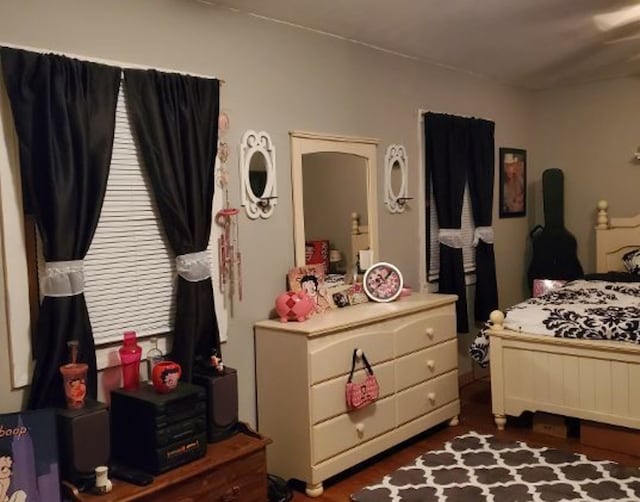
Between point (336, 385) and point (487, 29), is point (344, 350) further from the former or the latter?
point (487, 29)

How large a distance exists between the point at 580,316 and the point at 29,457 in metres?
2.99

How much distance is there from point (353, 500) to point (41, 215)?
1893 mm

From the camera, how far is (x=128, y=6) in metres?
2.78

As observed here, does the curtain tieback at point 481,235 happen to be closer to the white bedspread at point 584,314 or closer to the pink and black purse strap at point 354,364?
the white bedspread at point 584,314

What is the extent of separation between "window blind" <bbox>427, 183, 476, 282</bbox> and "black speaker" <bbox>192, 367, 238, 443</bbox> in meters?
2.15

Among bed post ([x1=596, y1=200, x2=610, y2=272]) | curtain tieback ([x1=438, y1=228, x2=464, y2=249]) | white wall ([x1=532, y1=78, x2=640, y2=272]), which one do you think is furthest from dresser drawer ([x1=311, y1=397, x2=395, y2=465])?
white wall ([x1=532, y1=78, x2=640, y2=272])

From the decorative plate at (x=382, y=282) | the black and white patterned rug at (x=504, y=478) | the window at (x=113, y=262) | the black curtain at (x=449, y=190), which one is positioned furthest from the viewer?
the black curtain at (x=449, y=190)

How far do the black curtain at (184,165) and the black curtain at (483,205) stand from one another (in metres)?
2.49

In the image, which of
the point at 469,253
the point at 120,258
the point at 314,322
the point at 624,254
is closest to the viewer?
the point at 120,258

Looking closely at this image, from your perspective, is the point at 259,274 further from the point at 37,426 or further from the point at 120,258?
the point at 37,426

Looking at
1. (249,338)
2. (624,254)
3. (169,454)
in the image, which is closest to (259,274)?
(249,338)

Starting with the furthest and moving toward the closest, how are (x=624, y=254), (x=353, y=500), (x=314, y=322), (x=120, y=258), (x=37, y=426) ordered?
(x=624, y=254) < (x=314, y=322) < (x=353, y=500) < (x=120, y=258) < (x=37, y=426)

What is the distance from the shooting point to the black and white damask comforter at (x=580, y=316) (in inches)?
142

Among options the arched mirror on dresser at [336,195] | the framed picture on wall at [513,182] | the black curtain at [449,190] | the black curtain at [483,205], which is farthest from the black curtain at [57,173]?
the framed picture on wall at [513,182]
